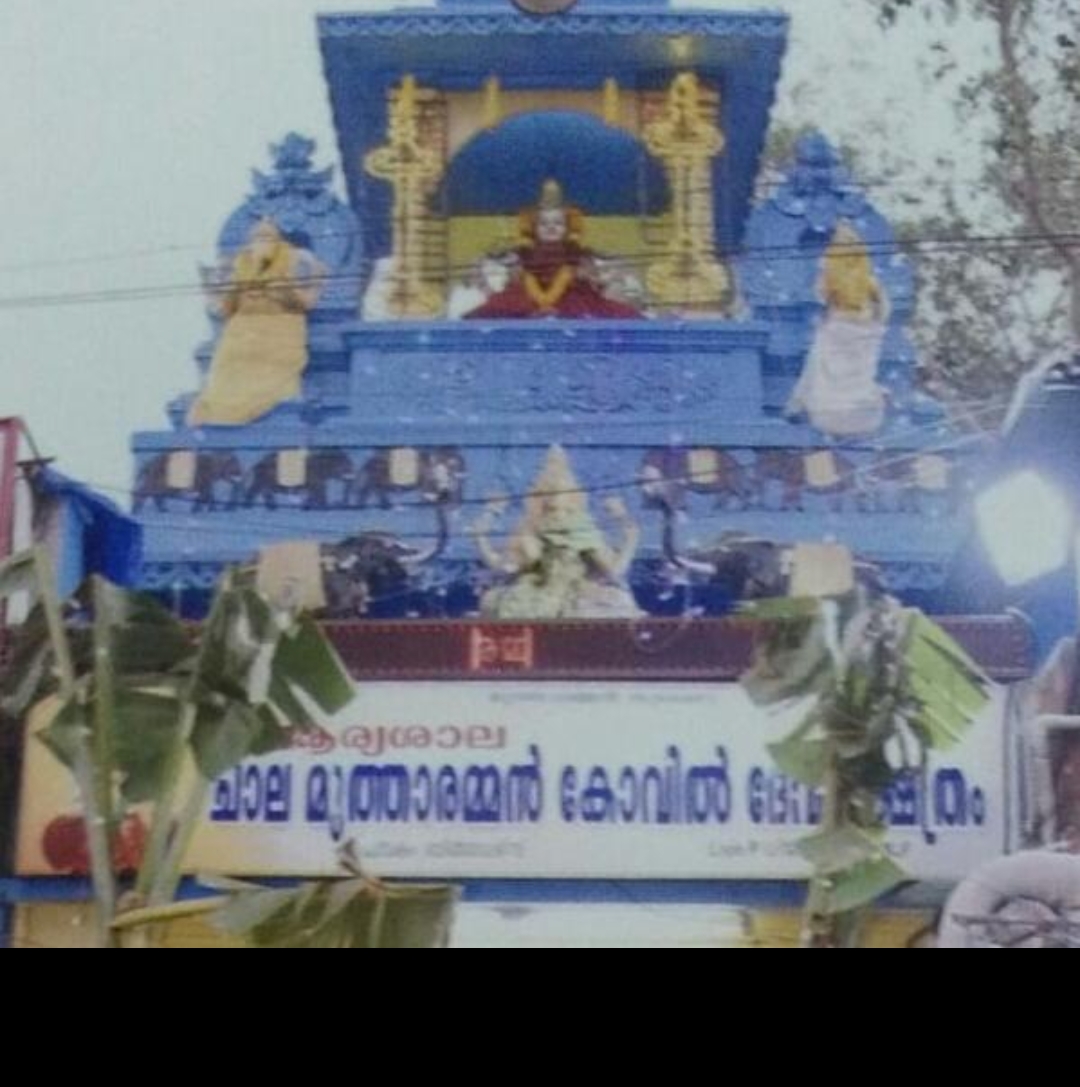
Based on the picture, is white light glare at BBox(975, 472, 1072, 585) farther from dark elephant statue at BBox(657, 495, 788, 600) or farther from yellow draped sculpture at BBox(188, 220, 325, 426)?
yellow draped sculpture at BBox(188, 220, 325, 426)

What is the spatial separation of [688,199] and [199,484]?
73 cm

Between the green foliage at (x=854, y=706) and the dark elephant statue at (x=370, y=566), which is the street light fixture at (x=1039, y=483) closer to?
the green foliage at (x=854, y=706)

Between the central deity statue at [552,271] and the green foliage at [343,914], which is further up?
the central deity statue at [552,271]

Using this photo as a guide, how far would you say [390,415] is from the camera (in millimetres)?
2920

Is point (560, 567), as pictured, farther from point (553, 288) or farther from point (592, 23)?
point (592, 23)

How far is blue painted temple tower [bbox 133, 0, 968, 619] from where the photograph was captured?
287cm

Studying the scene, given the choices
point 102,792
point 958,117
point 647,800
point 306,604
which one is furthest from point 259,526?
point 958,117

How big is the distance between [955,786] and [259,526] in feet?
3.05

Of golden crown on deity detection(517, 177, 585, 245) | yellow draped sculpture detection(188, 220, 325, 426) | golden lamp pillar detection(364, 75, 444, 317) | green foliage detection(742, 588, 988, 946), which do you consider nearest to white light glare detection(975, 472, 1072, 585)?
green foliage detection(742, 588, 988, 946)

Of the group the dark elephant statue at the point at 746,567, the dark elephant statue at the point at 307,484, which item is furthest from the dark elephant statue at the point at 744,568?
the dark elephant statue at the point at 307,484

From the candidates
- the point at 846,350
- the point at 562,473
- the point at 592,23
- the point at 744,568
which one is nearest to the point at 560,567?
the point at 562,473

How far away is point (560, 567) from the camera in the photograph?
287cm

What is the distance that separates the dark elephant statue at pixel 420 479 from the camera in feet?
9.48
